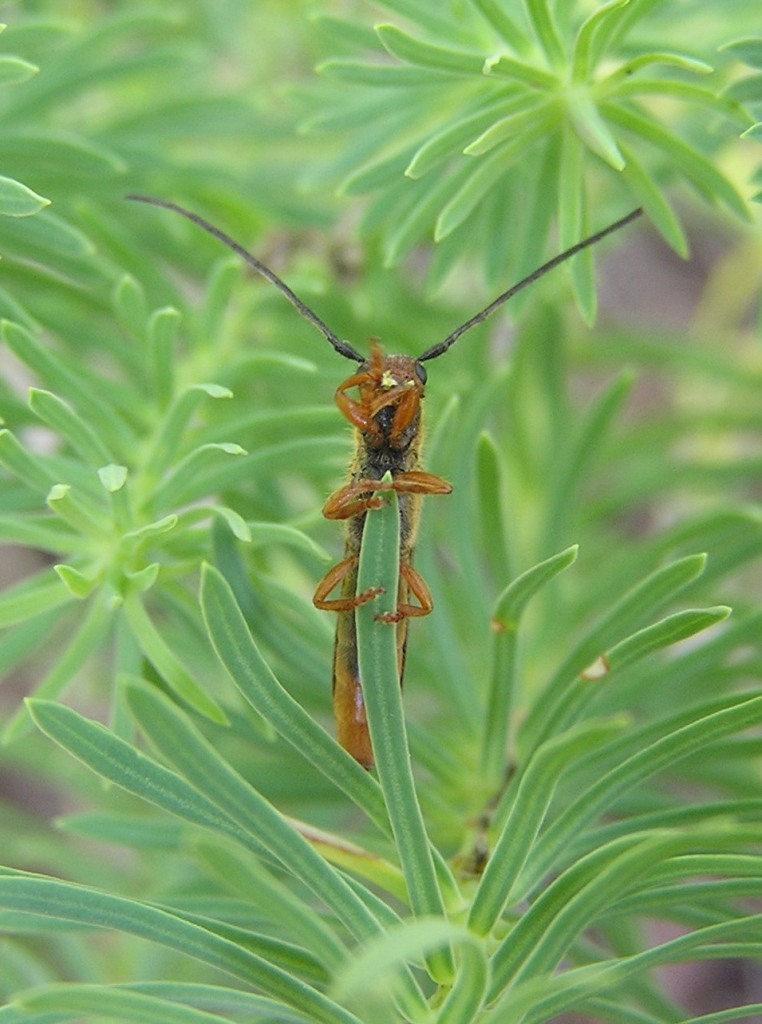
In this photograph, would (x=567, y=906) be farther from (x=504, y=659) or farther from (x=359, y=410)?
(x=359, y=410)

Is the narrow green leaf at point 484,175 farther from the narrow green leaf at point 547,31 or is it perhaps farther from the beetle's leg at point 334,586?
the beetle's leg at point 334,586

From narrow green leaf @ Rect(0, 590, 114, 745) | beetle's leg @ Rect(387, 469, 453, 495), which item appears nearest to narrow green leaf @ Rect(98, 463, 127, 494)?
narrow green leaf @ Rect(0, 590, 114, 745)

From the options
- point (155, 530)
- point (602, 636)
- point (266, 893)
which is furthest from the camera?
point (602, 636)

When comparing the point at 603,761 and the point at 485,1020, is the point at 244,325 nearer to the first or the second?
the point at 603,761

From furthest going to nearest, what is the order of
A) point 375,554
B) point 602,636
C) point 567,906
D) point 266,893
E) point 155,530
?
point 602,636 → point 155,530 → point 375,554 → point 567,906 → point 266,893

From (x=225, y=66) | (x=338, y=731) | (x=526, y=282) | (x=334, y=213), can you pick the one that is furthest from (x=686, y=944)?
(x=225, y=66)

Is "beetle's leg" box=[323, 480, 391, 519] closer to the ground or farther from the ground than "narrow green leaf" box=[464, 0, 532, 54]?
closer to the ground

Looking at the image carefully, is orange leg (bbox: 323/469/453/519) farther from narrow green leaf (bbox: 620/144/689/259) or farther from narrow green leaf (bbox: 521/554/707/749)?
narrow green leaf (bbox: 620/144/689/259)

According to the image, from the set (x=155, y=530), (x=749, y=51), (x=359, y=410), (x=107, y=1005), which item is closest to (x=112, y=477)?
(x=155, y=530)
